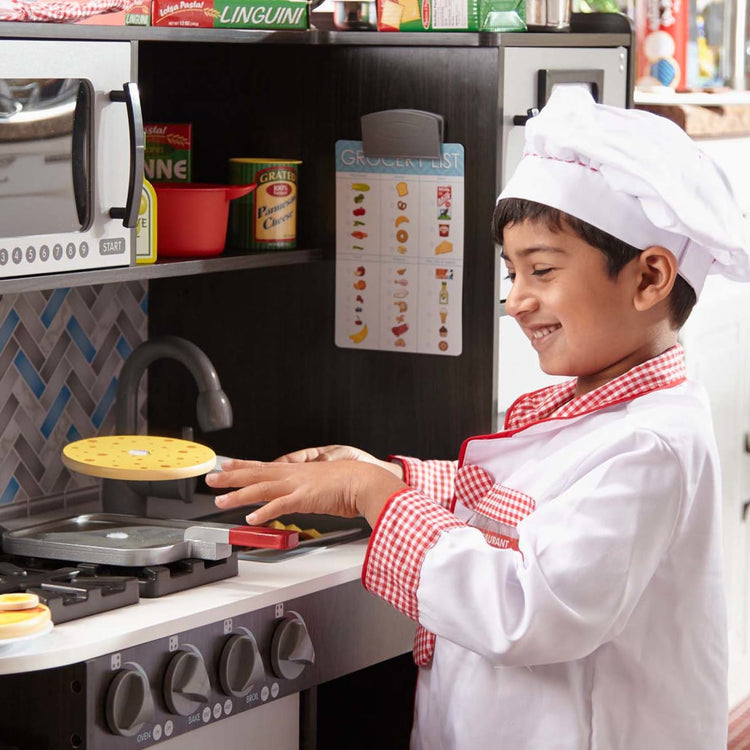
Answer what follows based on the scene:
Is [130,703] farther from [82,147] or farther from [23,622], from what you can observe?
[82,147]

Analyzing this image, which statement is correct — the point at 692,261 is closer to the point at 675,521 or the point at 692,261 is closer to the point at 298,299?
the point at 675,521

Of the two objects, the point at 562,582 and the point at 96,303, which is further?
the point at 96,303

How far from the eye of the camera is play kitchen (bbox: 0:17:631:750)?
1.67m

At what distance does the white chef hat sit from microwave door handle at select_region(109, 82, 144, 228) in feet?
1.67

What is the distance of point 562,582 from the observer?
1469 millimetres

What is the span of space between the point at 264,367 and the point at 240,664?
0.70 metres

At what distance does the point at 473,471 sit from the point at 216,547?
0.34 metres

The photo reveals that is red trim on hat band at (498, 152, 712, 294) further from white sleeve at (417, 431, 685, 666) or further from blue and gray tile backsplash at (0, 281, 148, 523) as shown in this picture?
blue and gray tile backsplash at (0, 281, 148, 523)

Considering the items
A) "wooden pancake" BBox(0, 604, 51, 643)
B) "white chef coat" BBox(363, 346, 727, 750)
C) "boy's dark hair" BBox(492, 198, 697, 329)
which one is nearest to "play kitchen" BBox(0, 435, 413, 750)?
"wooden pancake" BBox(0, 604, 51, 643)

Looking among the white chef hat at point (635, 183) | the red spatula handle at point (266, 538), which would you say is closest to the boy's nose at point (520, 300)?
the white chef hat at point (635, 183)

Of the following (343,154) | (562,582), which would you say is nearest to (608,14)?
(343,154)

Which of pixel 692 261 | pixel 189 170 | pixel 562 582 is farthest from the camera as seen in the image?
pixel 189 170

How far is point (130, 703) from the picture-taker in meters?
1.61

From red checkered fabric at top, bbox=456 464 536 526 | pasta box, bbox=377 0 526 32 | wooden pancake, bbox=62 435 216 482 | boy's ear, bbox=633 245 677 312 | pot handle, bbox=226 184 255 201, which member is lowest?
wooden pancake, bbox=62 435 216 482
